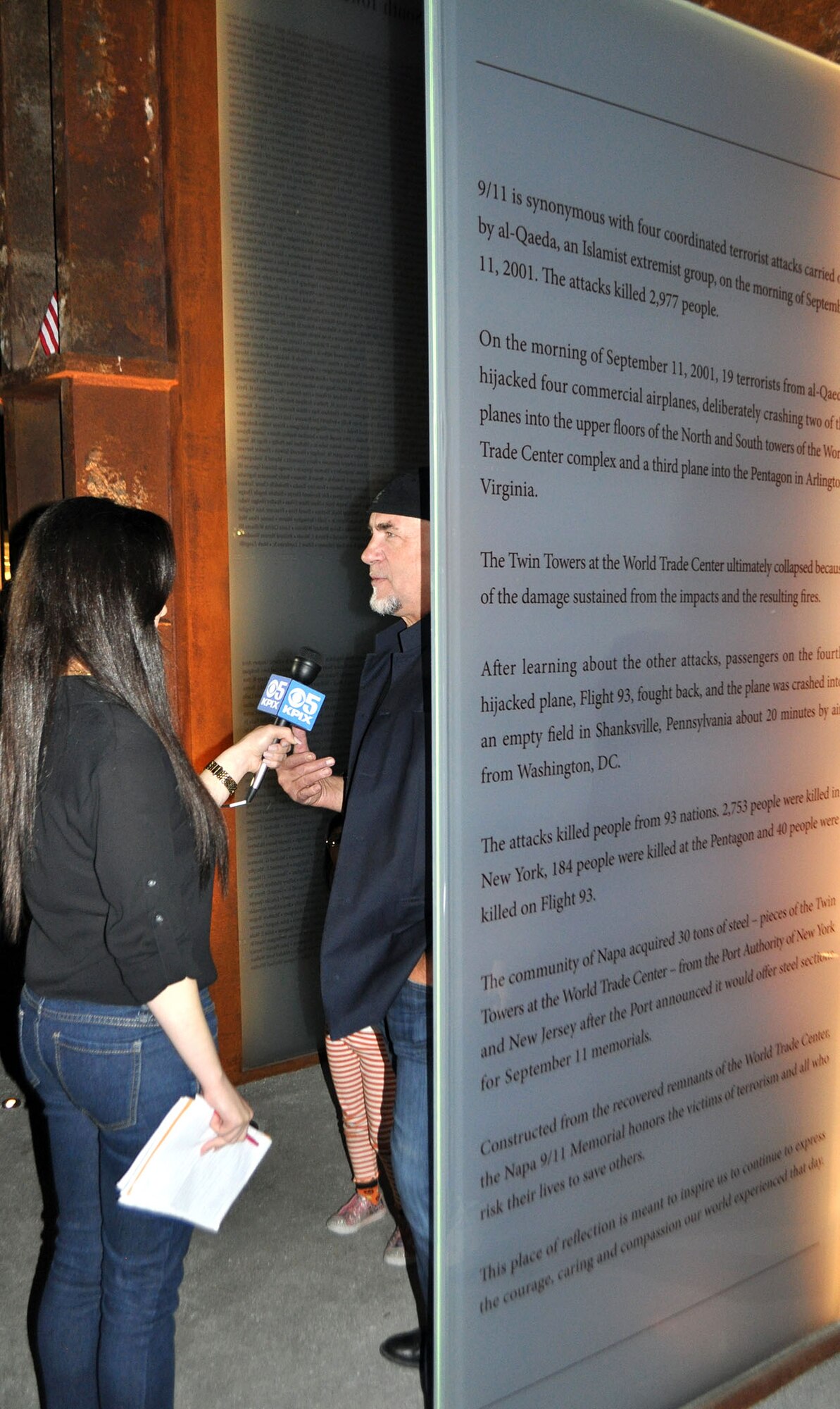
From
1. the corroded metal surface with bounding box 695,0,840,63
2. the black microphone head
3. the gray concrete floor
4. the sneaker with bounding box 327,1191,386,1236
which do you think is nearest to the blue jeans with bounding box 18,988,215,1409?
the gray concrete floor

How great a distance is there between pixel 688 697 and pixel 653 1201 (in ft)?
3.21

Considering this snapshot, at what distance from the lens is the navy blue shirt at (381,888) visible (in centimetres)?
217

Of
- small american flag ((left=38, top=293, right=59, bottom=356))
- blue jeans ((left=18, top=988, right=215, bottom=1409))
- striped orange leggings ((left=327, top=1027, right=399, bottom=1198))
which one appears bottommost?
striped orange leggings ((left=327, top=1027, right=399, bottom=1198))

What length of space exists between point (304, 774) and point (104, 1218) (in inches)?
46.9

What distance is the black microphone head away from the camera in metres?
2.79

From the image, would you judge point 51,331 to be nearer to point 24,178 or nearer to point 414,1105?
point 24,178

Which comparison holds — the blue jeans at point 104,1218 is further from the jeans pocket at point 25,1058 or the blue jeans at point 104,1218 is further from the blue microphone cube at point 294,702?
the blue microphone cube at point 294,702

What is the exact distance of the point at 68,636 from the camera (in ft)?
6.41

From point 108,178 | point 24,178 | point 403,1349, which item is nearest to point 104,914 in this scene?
point 403,1349

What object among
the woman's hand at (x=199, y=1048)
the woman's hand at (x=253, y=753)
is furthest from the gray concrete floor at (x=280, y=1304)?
the woman's hand at (x=253, y=753)

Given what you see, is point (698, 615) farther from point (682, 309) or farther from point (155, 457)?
point (155, 457)

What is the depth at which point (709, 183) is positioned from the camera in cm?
205

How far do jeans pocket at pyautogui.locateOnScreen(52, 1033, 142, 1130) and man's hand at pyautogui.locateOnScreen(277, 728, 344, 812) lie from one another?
3.23ft

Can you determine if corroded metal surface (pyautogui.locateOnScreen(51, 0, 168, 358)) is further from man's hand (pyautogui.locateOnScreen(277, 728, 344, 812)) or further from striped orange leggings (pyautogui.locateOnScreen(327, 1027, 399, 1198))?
striped orange leggings (pyautogui.locateOnScreen(327, 1027, 399, 1198))
